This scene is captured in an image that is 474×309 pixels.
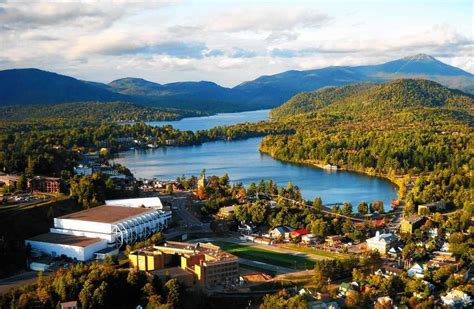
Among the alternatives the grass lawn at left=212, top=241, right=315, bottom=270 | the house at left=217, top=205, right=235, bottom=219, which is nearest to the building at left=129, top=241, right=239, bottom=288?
the grass lawn at left=212, top=241, right=315, bottom=270

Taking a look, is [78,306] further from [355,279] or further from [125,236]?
[355,279]

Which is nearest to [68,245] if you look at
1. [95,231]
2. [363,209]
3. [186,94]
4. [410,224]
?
[95,231]

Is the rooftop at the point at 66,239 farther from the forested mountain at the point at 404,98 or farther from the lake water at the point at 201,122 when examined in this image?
the forested mountain at the point at 404,98

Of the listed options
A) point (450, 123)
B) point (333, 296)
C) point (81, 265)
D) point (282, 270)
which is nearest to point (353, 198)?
point (282, 270)

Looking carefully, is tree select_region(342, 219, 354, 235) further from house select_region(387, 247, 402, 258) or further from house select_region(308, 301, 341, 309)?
house select_region(308, 301, 341, 309)

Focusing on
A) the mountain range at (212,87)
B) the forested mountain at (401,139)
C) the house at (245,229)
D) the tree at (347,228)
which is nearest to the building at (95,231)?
the house at (245,229)

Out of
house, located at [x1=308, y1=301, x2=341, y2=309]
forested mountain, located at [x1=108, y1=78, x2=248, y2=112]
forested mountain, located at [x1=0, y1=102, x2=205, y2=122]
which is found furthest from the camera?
forested mountain, located at [x1=108, y1=78, x2=248, y2=112]
